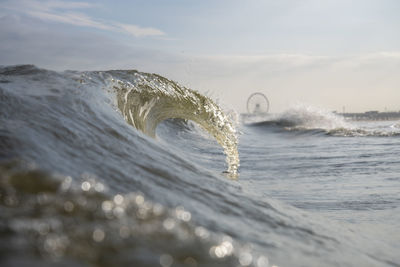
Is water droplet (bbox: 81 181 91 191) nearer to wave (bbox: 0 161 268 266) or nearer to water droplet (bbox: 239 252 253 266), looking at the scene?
wave (bbox: 0 161 268 266)

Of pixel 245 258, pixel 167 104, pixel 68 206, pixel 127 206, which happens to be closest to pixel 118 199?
pixel 127 206

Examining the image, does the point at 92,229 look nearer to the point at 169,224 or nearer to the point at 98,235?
the point at 98,235

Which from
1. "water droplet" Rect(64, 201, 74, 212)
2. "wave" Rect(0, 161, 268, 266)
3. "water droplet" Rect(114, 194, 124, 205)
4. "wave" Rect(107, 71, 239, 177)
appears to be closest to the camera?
"wave" Rect(0, 161, 268, 266)

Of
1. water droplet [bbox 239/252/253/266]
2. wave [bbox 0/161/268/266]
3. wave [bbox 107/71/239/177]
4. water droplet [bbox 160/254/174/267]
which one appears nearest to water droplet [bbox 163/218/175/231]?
wave [bbox 0/161/268/266]

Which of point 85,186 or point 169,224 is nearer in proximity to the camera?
point 169,224

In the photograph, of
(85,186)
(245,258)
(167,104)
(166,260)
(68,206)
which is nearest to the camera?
(166,260)

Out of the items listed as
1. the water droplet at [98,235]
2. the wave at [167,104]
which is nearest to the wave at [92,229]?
the water droplet at [98,235]

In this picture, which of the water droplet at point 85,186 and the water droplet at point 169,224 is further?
the water droplet at point 85,186

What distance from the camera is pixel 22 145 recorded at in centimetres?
199

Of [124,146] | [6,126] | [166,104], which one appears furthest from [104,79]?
[6,126]

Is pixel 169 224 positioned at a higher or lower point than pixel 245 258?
higher

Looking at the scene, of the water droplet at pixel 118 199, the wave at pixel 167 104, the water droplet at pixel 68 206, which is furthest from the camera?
the wave at pixel 167 104

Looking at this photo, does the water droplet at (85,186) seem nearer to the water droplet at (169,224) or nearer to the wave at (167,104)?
the water droplet at (169,224)

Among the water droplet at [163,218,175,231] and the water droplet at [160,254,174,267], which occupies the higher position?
the water droplet at [163,218,175,231]
